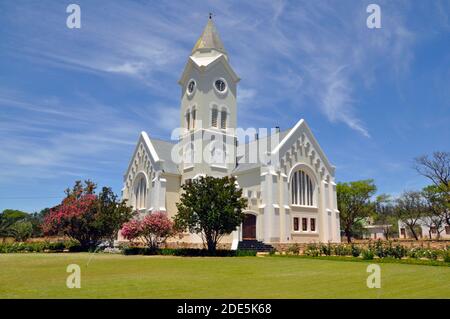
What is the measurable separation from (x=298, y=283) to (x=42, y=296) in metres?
8.49

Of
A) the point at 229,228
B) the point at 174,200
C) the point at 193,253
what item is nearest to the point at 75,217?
the point at 174,200

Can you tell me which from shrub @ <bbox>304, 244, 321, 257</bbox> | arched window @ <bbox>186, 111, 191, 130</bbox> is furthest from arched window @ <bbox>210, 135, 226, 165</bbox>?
shrub @ <bbox>304, 244, 321, 257</bbox>

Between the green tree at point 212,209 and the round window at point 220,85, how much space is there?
18.5 m

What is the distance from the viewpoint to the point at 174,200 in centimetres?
4556

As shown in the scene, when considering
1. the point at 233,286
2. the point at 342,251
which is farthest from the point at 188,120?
the point at 233,286

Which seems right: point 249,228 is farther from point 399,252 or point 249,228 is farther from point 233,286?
point 233,286

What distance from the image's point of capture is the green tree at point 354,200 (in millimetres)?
58406

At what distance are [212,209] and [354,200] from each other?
34581mm

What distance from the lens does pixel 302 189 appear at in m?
43.8

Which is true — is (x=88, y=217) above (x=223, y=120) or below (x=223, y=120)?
below

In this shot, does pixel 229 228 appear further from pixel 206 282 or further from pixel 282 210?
pixel 206 282

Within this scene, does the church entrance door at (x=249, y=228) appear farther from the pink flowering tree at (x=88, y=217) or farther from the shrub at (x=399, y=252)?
the shrub at (x=399, y=252)

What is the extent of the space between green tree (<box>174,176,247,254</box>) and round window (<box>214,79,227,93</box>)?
18.5 metres

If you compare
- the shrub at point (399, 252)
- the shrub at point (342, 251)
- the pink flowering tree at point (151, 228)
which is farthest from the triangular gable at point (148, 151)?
the shrub at point (399, 252)
